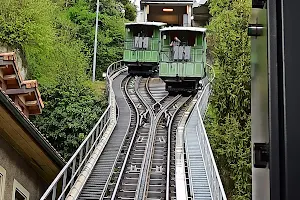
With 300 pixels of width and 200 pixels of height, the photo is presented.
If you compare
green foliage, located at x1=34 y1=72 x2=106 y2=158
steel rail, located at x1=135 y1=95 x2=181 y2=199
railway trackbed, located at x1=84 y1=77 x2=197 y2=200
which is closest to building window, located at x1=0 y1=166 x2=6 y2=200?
railway trackbed, located at x1=84 y1=77 x2=197 y2=200

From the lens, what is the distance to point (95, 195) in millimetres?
7621

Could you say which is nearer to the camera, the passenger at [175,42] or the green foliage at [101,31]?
the passenger at [175,42]

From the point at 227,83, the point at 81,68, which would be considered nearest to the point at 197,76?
the point at 227,83

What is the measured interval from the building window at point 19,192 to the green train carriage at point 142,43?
9981 mm

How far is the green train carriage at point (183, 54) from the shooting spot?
13789 millimetres

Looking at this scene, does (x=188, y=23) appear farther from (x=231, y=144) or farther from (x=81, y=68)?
(x=231, y=144)

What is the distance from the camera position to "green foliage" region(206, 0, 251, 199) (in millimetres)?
8992

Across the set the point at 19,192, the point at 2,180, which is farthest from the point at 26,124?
the point at 19,192

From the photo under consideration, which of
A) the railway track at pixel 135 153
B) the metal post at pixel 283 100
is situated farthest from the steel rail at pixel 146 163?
the metal post at pixel 283 100

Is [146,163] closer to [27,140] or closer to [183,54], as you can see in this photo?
[27,140]

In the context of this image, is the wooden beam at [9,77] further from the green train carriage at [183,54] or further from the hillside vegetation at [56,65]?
the green train carriage at [183,54]

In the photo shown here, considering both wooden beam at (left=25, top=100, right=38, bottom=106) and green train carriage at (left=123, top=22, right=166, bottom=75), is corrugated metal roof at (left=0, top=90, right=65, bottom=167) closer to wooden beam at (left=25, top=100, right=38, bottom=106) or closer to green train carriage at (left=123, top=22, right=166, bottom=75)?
wooden beam at (left=25, top=100, right=38, bottom=106)

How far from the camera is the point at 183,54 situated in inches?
543

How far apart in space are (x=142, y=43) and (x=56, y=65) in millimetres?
2968
